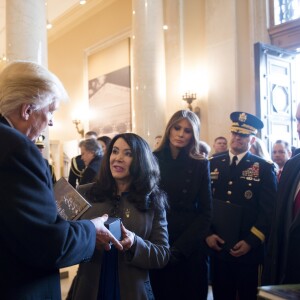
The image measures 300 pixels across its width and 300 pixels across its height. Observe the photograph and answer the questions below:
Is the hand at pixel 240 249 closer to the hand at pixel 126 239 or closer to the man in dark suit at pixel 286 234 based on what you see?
the man in dark suit at pixel 286 234

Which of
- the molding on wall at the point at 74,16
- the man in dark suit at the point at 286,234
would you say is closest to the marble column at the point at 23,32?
the man in dark suit at the point at 286,234

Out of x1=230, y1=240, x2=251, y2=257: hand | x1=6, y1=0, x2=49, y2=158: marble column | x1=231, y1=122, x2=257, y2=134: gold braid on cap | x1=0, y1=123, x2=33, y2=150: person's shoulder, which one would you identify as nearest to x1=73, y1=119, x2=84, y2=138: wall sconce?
x1=6, y1=0, x2=49, y2=158: marble column

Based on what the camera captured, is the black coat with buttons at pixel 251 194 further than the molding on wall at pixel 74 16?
No

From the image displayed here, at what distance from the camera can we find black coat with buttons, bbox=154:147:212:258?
7.86 ft

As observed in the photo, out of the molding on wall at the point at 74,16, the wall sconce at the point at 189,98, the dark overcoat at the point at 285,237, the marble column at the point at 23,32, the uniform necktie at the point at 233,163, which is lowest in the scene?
the dark overcoat at the point at 285,237

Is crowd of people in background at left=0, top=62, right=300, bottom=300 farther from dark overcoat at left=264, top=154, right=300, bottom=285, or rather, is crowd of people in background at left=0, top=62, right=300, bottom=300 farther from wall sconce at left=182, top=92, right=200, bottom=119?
wall sconce at left=182, top=92, right=200, bottom=119

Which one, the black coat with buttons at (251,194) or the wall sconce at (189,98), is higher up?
the wall sconce at (189,98)

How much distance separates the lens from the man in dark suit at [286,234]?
1786mm

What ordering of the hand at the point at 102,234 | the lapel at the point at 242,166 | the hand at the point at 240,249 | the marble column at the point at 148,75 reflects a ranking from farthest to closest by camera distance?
the marble column at the point at 148,75 < the lapel at the point at 242,166 < the hand at the point at 240,249 < the hand at the point at 102,234

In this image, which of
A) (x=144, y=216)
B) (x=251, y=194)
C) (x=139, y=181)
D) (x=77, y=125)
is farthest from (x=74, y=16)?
(x=144, y=216)

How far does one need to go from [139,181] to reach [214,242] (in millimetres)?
1019

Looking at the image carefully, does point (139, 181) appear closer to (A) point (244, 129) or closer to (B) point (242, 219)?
(B) point (242, 219)

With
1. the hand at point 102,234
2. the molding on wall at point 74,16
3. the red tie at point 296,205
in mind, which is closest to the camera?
the hand at point 102,234

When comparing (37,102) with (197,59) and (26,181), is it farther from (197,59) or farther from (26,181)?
(197,59)
